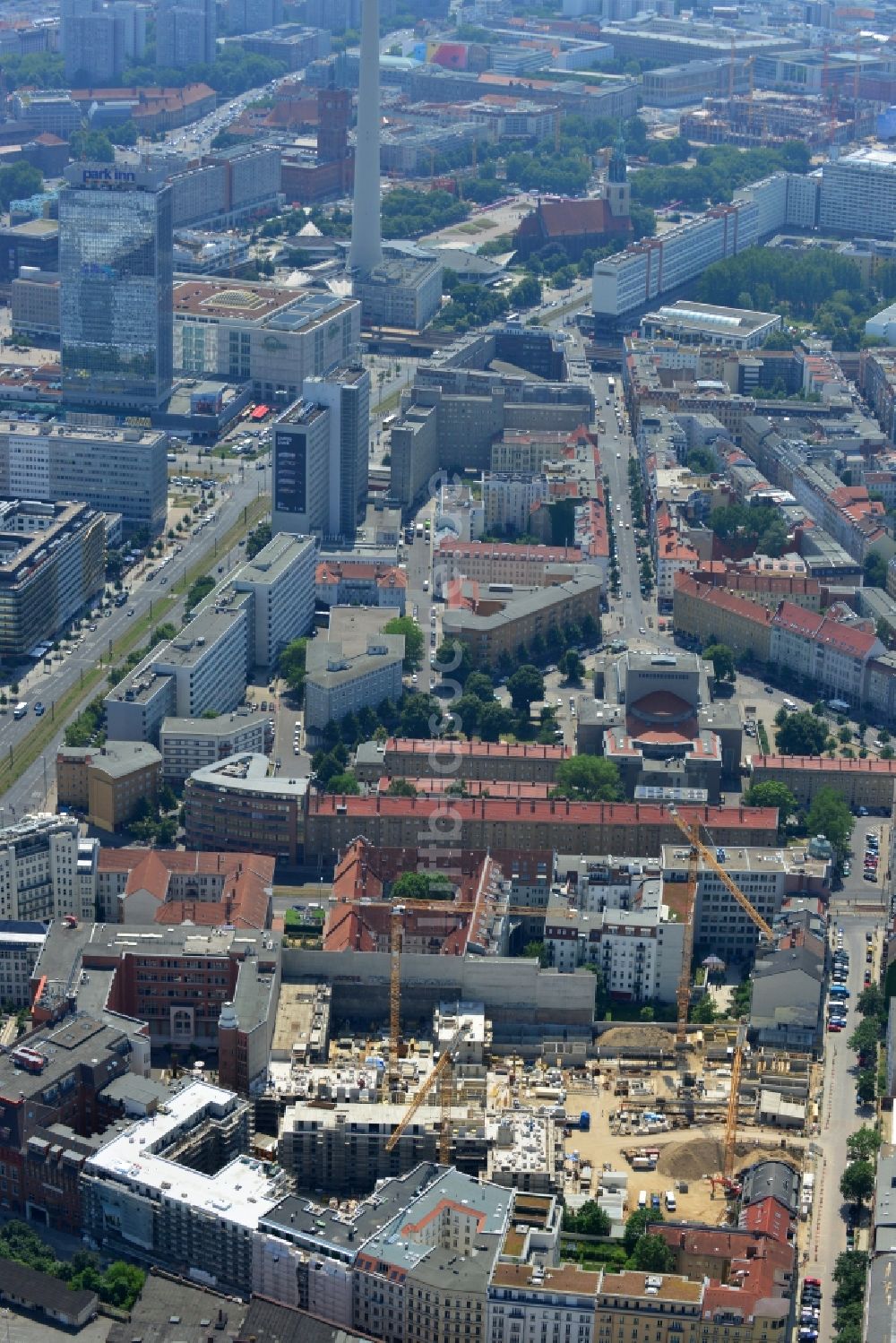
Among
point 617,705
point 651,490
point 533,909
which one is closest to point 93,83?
point 651,490

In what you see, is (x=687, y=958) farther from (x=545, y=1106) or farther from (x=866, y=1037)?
(x=545, y=1106)

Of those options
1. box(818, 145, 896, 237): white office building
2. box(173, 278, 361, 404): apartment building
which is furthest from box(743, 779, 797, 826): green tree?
box(818, 145, 896, 237): white office building

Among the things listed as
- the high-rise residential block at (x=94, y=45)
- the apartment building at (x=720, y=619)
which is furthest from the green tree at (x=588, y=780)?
the high-rise residential block at (x=94, y=45)

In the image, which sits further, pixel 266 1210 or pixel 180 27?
pixel 180 27

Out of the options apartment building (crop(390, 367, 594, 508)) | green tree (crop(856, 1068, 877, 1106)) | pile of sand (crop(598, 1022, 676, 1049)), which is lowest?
pile of sand (crop(598, 1022, 676, 1049))

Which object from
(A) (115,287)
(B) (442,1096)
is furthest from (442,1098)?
(A) (115,287)

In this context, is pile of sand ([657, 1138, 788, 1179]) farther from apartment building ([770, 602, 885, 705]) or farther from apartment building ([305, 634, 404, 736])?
apartment building ([770, 602, 885, 705])

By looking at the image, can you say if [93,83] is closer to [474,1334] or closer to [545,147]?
[545,147]
